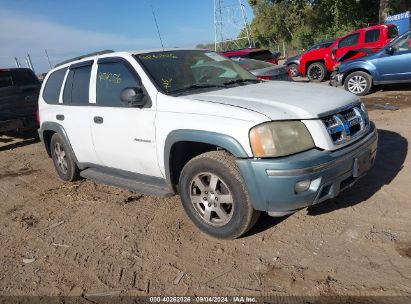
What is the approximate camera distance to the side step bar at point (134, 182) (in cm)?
402

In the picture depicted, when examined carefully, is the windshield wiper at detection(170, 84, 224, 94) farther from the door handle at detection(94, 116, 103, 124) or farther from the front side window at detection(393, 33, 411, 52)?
the front side window at detection(393, 33, 411, 52)

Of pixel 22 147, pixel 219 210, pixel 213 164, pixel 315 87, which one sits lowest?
pixel 22 147

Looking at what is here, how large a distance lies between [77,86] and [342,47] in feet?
38.2

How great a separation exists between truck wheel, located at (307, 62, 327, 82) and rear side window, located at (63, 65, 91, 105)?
11416 millimetres

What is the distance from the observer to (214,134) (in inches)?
A: 129

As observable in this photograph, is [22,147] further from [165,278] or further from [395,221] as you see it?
[395,221]

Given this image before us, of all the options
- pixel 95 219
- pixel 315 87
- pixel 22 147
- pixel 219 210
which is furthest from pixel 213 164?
pixel 22 147

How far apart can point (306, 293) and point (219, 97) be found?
5.91 ft

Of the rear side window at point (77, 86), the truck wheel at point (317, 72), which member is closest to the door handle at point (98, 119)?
the rear side window at point (77, 86)

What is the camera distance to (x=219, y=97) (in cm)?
359

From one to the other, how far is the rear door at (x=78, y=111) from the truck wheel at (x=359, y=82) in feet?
25.1

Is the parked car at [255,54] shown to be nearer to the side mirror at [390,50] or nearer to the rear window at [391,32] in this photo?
the rear window at [391,32]

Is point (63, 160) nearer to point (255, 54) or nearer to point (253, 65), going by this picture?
point (253, 65)

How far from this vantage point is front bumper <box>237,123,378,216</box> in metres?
3.02
